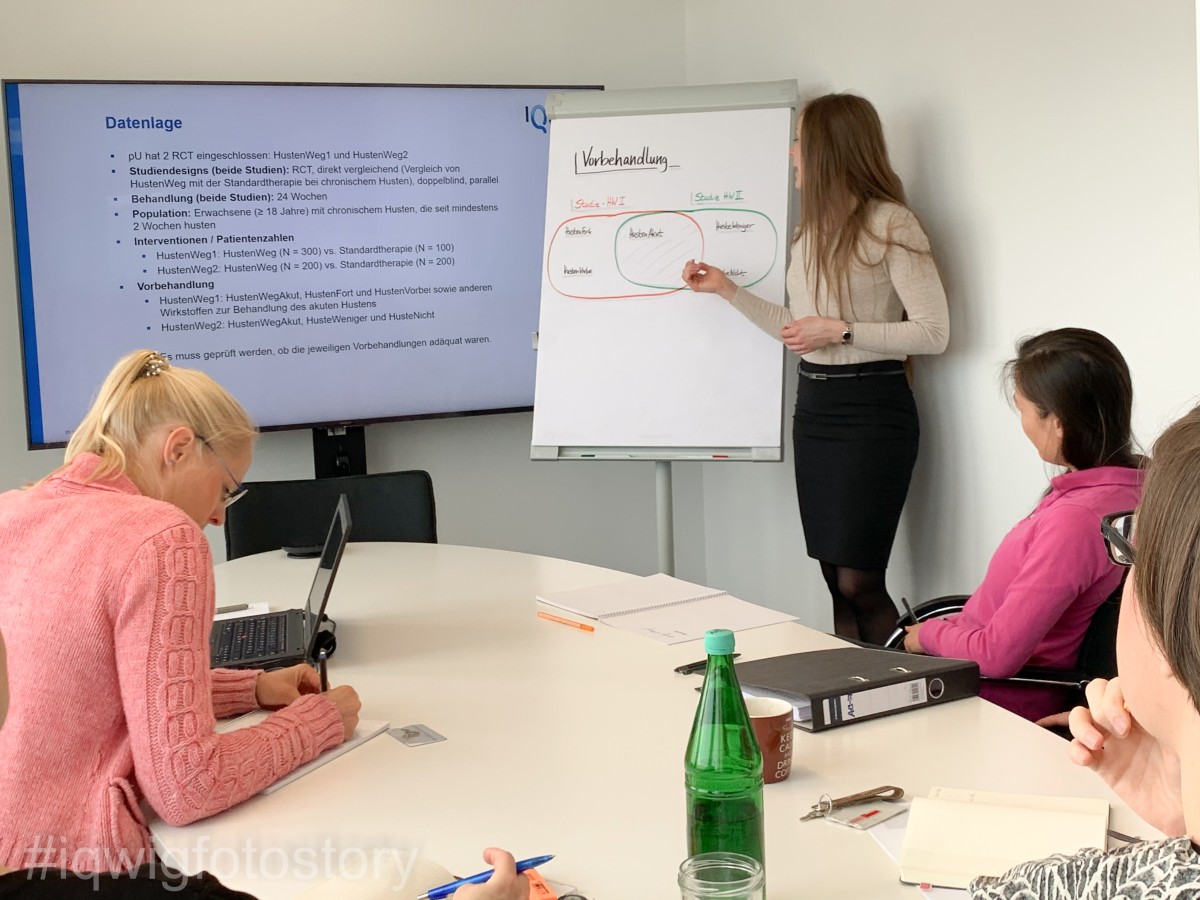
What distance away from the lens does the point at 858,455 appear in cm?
353

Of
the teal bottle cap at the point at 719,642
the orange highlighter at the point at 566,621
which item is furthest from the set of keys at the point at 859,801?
the orange highlighter at the point at 566,621

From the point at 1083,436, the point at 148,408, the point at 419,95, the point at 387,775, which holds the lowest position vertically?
the point at 387,775

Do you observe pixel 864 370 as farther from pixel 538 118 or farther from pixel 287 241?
pixel 287 241

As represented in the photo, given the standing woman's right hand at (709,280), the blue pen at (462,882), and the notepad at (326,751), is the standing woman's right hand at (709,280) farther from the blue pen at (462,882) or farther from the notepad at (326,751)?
the blue pen at (462,882)

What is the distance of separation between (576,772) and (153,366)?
0.80 metres

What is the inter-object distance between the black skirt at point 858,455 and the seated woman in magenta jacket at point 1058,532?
113 centimetres

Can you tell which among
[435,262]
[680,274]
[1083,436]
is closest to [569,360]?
[680,274]

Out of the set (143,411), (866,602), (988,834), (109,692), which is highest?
(143,411)

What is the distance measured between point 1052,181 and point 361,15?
7.92ft

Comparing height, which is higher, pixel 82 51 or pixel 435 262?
pixel 82 51

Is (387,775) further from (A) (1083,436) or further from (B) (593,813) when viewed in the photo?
(A) (1083,436)

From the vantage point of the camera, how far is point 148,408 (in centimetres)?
168

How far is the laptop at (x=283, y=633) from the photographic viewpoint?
204 cm

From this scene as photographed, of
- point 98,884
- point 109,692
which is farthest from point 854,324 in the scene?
point 98,884
